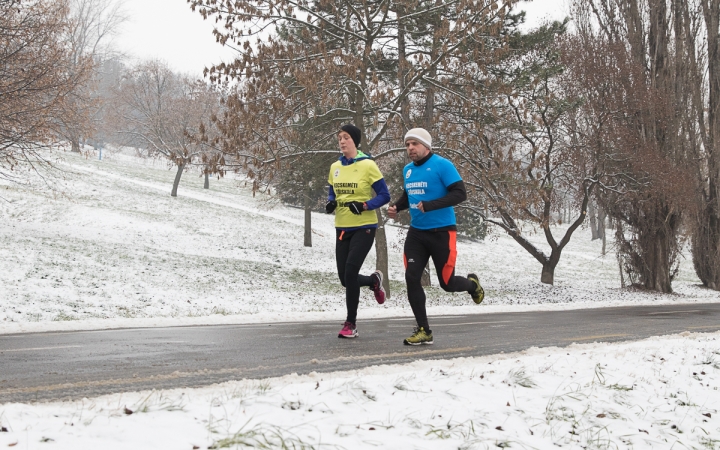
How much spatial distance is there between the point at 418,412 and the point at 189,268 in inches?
669

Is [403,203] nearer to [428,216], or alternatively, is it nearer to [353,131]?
[428,216]

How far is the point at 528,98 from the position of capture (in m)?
15.7

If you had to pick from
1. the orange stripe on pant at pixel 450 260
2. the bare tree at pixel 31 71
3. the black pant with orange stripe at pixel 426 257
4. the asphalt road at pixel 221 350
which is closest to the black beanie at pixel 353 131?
the black pant with orange stripe at pixel 426 257

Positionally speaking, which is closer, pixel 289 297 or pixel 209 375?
pixel 209 375

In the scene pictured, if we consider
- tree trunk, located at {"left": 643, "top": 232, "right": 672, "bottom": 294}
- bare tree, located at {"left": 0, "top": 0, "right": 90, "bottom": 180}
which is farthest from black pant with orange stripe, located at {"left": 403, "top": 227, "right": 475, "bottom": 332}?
tree trunk, located at {"left": 643, "top": 232, "right": 672, "bottom": 294}

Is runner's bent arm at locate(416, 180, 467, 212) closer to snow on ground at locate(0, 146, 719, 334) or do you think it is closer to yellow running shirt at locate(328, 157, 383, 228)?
yellow running shirt at locate(328, 157, 383, 228)

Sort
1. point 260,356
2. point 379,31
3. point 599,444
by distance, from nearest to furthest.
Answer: point 599,444, point 260,356, point 379,31

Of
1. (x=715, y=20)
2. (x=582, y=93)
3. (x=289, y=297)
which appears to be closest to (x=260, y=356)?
(x=289, y=297)

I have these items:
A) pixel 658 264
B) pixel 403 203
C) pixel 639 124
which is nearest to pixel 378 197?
pixel 403 203

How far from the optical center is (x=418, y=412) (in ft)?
11.1

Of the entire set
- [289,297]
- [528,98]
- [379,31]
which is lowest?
[289,297]

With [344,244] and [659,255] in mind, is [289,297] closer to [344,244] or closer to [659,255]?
[344,244]

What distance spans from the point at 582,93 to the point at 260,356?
19650mm

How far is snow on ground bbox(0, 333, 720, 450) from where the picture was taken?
267 centimetres
